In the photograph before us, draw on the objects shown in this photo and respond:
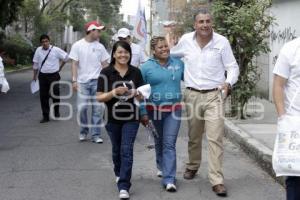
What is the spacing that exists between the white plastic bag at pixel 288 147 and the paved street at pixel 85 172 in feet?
6.11

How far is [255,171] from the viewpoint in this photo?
7066 mm

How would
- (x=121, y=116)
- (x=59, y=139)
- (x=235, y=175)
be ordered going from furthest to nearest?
1. (x=59, y=139)
2. (x=235, y=175)
3. (x=121, y=116)

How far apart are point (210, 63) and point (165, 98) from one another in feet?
2.04

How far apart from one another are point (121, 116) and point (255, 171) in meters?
2.21

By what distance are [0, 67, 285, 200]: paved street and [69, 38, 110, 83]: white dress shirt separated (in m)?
1.08

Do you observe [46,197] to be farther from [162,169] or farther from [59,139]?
[59,139]

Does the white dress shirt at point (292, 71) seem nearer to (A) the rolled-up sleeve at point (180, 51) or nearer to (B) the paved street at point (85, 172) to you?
(B) the paved street at point (85, 172)

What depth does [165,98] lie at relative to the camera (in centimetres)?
604

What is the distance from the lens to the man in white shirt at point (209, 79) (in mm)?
6031

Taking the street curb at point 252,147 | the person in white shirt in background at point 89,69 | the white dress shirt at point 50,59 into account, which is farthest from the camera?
the white dress shirt at point 50,59

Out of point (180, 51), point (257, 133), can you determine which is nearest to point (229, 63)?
point (180, 51)

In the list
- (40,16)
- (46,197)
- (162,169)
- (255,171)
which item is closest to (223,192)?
(162,169)

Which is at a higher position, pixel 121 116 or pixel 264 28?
pixel 264 28

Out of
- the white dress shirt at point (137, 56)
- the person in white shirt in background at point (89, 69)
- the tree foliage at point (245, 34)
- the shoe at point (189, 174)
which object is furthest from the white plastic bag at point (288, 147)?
the tree foliage at point (245, 34)
